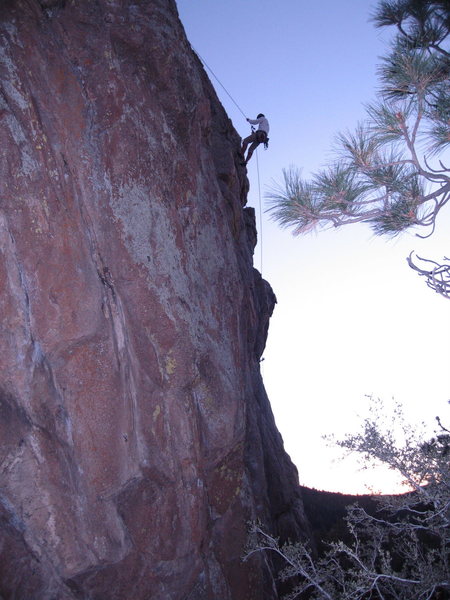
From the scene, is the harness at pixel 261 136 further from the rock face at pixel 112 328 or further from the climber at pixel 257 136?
the rock face at pixel 112 328

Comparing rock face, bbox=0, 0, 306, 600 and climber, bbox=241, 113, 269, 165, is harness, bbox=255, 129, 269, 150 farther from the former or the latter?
rock face, bbox=0, 0, 306, 600

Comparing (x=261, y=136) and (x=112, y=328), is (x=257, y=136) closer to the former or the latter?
(x=261, y=136)

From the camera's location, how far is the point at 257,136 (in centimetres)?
1064

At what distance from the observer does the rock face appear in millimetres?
4613

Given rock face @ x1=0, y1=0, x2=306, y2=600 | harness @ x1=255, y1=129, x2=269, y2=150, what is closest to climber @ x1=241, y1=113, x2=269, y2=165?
harness @ x1=255, y1=129, x2=269, y2=150

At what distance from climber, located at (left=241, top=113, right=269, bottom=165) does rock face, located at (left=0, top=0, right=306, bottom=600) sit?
4.24 m

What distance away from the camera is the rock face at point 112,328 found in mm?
4613

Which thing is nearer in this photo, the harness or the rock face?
the rock face

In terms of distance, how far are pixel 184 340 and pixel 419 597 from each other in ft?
11.8

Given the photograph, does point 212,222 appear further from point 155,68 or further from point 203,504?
point 203,504

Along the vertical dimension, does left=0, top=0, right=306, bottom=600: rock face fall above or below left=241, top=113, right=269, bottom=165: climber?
below

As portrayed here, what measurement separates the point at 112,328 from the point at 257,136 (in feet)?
22.0

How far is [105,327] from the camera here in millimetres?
5051

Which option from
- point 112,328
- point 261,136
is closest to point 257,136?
point 261,136
